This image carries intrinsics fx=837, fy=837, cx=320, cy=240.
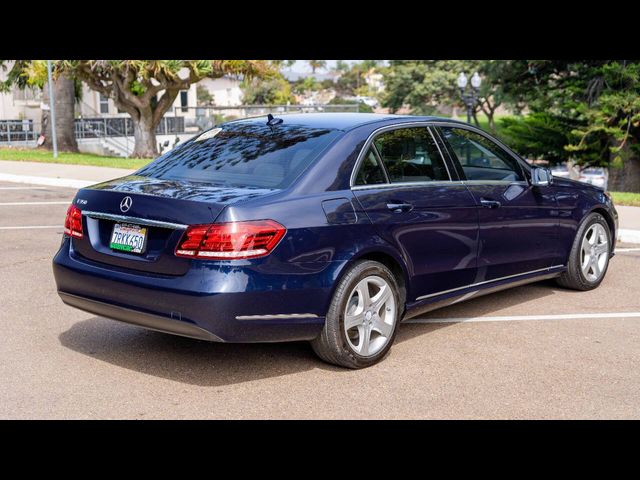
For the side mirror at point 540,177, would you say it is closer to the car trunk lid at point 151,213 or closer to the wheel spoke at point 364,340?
the wheel spoke at point 364,340

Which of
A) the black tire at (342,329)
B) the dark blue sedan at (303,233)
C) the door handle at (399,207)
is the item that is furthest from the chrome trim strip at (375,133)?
the black tire at (342,329)

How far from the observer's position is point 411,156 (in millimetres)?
6031

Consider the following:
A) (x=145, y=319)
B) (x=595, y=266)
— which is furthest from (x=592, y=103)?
(x=145, y=319)

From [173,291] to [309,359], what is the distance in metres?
1.22

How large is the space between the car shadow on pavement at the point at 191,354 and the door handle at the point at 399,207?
106cm

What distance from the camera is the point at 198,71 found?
96.3ft

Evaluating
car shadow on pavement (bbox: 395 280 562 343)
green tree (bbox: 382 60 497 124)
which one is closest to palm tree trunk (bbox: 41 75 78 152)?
car shadow on pavement (bbox: 395 280 562 343)

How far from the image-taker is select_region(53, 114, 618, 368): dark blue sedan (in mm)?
4801

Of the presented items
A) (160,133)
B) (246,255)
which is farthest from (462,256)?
(160,133)

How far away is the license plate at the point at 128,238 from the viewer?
197 inches

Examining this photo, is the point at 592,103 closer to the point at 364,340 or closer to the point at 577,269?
the point at 577,269

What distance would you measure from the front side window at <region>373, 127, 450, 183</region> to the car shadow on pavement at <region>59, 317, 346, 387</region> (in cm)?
139

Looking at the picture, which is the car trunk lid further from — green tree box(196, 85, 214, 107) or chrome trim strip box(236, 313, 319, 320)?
green tree box(196, 85, 214, 107)
